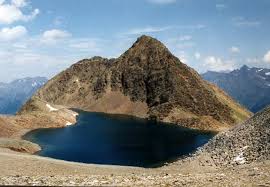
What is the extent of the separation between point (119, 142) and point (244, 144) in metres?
66.8

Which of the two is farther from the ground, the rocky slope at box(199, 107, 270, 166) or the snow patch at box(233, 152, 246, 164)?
the rocky slope at box(199, 107, 270, 166)

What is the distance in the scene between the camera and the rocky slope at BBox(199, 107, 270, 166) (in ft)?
205

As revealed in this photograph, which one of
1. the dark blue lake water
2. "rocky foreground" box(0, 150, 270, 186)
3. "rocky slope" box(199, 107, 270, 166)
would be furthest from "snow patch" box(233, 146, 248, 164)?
the dark blue lake water

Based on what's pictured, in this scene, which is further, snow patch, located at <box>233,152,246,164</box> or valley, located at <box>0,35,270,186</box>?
snow patch, located at <box>233,152,246,164</box>

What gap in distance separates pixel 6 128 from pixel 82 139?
23.7 metres

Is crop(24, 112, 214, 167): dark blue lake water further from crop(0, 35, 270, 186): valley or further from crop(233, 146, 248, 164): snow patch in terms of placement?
crop(233, 146, 248, 164): snow patch

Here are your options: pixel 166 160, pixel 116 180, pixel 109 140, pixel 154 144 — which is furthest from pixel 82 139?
pixel 116 180

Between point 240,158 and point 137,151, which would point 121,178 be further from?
point 137,151

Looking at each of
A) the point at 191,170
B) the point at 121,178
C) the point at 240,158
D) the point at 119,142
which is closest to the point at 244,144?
the point at 240,158

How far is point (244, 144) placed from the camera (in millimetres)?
68312

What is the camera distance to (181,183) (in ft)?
113

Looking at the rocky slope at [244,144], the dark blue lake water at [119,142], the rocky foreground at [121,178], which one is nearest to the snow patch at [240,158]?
the rocky slope at [244,144]

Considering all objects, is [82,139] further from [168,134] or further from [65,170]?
[65,170]

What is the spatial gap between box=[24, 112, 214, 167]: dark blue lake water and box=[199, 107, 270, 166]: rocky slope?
20505 millimetres
